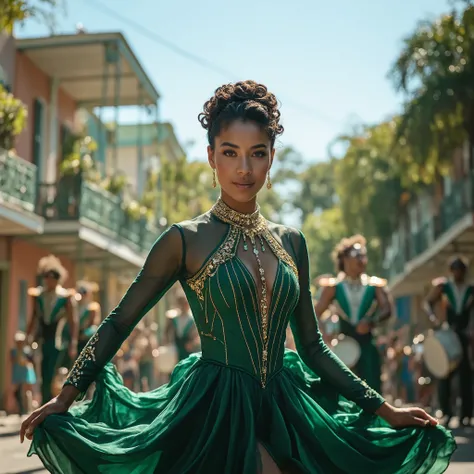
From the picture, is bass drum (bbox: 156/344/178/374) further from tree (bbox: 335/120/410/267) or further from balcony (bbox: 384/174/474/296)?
tree (bbox: 335/120/410/267)

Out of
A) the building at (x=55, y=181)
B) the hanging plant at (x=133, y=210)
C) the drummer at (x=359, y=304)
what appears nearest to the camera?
the drummer at (x=359, y=304)

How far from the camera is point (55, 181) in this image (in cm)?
2473

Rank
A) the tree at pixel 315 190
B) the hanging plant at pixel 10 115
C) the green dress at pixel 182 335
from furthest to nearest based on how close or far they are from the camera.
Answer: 1. the tree at pixel 315 190
2. the hanging plant at pixel 10 115
3. the green dress at pixel 182 335

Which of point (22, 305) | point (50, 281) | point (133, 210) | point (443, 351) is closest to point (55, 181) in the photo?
point (22, 305)

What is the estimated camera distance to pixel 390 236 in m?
49.1

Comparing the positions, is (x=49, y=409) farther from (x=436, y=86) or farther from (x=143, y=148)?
(x=143, y=148)

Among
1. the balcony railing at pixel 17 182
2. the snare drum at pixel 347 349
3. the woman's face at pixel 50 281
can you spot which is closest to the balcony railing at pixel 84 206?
the balcony railing at pixel 17 182

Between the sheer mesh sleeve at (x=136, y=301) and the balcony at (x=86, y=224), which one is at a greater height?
the balcony at (x=86, y=224)

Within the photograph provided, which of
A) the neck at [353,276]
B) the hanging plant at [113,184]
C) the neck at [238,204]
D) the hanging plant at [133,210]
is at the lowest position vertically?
the neck at [238,204]

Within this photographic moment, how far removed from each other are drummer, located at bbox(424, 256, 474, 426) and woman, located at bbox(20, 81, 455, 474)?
8833 millimetres

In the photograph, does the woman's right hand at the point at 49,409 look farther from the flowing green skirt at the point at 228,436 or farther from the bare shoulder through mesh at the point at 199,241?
the bare shoulder through mesh at the point at 199,241

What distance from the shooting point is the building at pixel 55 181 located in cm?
2273

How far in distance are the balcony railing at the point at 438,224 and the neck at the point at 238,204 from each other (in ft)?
81.2

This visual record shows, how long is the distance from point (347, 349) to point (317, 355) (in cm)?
545
